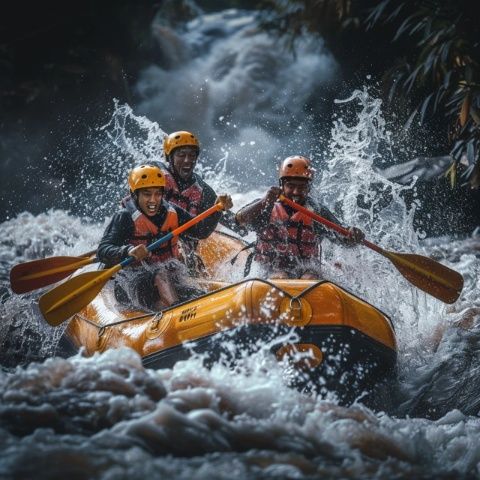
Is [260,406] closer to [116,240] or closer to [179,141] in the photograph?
[116,240]

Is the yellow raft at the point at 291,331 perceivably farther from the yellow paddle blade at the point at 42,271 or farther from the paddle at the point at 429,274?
the yellow paddle blade at the point at 42,271

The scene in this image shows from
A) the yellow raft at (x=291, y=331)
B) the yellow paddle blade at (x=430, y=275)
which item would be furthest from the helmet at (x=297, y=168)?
the yellow raft at (x=291, y=331)

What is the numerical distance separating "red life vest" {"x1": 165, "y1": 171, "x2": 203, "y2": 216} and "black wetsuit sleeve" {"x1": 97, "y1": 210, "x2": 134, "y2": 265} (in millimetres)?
1149

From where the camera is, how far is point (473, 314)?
5672 mm

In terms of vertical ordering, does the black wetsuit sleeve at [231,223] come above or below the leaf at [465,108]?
below

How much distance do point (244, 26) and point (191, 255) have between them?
902 cm

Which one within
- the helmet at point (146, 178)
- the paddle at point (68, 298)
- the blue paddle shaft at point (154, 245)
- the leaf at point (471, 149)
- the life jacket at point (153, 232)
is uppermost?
the leaf at point (471, 149)

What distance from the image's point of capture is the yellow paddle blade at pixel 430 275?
16.0 feet

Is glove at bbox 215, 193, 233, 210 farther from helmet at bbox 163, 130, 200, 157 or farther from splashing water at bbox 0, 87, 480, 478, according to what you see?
splashing water at bbox 0, 87, 480, 478

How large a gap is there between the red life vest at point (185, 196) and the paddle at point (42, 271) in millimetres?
1136

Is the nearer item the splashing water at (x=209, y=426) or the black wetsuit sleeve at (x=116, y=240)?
the splashing water at (x=209, y=426)

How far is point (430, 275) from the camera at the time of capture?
16.0 feet

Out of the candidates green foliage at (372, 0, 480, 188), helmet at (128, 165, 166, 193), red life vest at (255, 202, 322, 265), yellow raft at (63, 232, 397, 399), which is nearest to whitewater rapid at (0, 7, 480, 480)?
yellow raft at (63, 232, 397, 399)

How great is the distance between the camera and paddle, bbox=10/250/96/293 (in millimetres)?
5035
